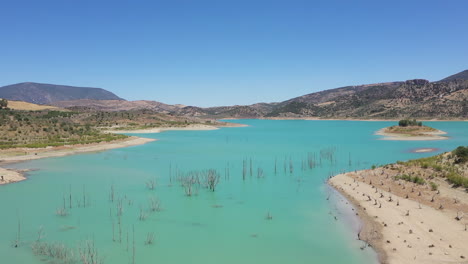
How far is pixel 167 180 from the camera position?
1107 inches

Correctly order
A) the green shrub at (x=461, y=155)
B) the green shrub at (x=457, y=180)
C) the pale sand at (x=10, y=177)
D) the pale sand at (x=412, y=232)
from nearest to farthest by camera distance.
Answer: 1. the pale sand at (x=412, y=232)
2. the green shrub at (x=457, y=180)
3. the green shrub at (x=461, y=155)
4. the pale sand at (x=10, y=177)

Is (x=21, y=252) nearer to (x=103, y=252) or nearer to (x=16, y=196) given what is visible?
(x=103, y=252)

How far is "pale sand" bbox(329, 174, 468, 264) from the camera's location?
1243cm

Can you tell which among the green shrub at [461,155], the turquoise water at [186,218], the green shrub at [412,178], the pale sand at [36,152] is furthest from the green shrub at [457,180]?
the pale sand at [36,152]

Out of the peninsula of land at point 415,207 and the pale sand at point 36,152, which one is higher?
the pale sand at point 36,152

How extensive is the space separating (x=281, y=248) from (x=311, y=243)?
139 centimetres

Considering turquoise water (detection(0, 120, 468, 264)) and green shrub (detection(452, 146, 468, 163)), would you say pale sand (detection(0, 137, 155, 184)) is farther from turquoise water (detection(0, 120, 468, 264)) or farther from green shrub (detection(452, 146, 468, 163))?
green shrub (detection(452, 146, 468, 163))

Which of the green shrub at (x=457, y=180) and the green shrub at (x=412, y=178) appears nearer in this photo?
the green shrub at (x=457, y=180)

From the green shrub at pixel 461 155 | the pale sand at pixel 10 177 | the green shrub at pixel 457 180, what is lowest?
the pale sand at pixel 10 177

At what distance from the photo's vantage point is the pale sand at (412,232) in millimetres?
12430

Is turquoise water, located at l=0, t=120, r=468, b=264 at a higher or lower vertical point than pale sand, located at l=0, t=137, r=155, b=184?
lower

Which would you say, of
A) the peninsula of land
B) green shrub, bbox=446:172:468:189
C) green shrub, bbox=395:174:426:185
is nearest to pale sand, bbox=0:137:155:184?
the peninsula of land

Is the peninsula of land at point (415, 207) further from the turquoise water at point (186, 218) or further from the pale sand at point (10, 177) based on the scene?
the pale sand at point (10, 177)

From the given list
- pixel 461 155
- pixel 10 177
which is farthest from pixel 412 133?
pixel 10 177
